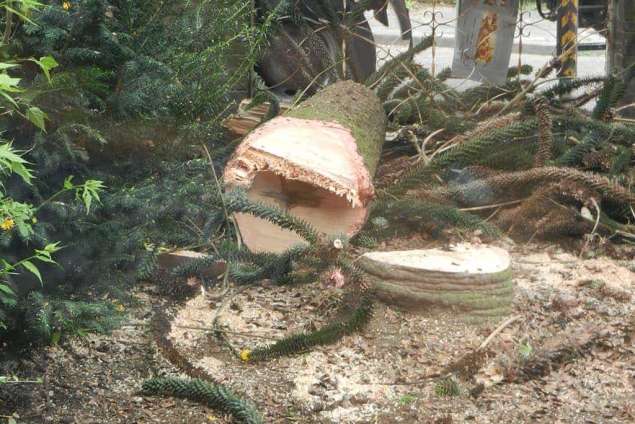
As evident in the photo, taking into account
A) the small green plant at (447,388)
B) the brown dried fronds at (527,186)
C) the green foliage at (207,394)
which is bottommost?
the small green plant at (447,388)

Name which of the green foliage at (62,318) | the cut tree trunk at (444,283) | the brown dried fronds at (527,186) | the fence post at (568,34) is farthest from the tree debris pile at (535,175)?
the green foliage at (62,318)

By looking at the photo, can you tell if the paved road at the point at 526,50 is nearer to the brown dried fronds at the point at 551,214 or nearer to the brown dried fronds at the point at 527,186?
the brown dried fronds at the point at 527,186

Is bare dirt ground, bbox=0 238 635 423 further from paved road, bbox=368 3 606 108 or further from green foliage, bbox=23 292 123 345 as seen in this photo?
paved road, bbox=368 3 606 108

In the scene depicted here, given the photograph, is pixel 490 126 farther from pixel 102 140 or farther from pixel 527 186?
pixel 102 140

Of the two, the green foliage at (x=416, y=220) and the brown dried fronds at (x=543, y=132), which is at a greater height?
the brown dried fronds at (x=543, y=132)

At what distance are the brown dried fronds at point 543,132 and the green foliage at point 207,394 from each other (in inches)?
97.4

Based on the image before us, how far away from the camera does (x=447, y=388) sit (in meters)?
3.42

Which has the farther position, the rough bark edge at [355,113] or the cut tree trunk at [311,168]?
the rough bark edge at [355,113]

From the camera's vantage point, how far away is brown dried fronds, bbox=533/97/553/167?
16.3ft

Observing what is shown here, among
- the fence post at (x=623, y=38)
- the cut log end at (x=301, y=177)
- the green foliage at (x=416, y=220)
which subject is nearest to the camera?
the cut log end at (x=301, y=177)

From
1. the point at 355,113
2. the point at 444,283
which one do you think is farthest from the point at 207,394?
the point at 355,113

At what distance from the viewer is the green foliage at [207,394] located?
312 cm

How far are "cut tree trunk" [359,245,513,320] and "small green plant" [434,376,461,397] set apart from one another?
530 mm

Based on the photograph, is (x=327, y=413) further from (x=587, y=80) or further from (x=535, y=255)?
(x=587, y=80)
